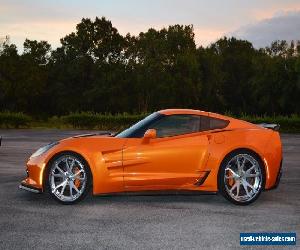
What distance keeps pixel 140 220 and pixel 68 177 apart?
5.02 feet

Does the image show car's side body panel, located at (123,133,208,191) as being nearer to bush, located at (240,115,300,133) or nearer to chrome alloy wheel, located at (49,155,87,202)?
chrome alloy wheel, located at (49,155,87,202)

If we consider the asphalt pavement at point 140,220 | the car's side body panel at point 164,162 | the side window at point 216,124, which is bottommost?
the asphalt pavement at point 140,220

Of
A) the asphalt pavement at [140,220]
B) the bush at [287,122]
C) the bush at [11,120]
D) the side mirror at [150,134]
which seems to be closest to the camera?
the asphalt pavement at [140,220]

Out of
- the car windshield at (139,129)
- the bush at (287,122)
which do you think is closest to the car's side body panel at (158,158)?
the car windshield at (139,129)

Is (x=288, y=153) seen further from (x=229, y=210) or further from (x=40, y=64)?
(x=40, y=64)

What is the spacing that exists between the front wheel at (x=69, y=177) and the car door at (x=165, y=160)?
61cm

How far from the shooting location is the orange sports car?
765 centimetres

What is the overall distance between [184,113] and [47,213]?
2506 mm

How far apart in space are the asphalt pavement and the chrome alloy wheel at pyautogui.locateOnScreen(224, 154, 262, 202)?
0.18 m

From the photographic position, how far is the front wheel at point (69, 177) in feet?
25.1

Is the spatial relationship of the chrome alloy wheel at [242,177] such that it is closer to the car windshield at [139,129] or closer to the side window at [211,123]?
the side window at [211,123]

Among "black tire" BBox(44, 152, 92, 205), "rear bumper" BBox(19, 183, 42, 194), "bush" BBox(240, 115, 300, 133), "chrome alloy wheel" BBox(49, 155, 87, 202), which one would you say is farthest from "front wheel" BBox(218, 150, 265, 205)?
"bush" BBox(240, 115, 300, 133)

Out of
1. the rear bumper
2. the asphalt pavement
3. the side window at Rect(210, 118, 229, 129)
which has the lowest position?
the asphalt pavement

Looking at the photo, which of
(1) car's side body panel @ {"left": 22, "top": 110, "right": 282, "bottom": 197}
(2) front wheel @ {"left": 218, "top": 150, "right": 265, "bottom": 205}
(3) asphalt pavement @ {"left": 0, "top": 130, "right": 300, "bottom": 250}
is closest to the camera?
(3) asphalt pavement @ {"left": 0, "top": 130, "right": 300, "bottom": 250}
